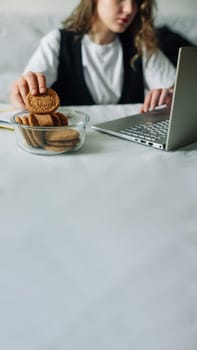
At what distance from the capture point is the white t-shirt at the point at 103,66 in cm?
132

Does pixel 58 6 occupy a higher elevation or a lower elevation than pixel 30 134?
higher

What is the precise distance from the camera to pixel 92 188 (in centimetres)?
54

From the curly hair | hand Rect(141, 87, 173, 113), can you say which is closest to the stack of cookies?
hand Rect(141, 87, 173, 113)

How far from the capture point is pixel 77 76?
1370 mm

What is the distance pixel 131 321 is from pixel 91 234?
0.13 m

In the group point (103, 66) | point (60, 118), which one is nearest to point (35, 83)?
point (60, 118)

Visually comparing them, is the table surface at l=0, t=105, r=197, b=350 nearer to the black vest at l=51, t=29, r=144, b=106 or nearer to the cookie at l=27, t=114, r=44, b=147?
the cookie at l=27, t=114, r=44, b=147

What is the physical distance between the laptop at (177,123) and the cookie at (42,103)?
4.7 inches

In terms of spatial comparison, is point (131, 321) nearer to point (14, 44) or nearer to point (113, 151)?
point (113, 151)

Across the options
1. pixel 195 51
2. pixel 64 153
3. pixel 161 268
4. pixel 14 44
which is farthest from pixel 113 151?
pixel 14 44

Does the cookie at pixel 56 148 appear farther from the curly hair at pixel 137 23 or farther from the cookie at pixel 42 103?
the curly hair at pixel 137 23

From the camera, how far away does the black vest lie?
1.35 metres

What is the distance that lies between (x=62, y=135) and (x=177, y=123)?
210mm

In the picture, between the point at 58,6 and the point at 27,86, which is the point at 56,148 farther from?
the point at 58,6
